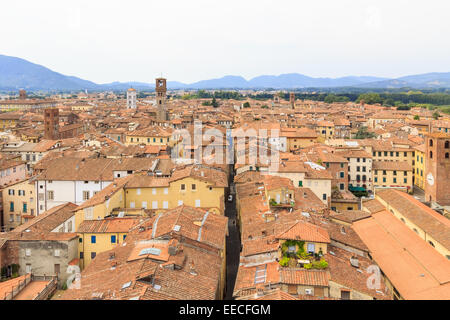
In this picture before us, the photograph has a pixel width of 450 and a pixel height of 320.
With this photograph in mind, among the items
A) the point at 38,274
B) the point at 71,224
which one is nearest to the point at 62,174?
the point at 71,224

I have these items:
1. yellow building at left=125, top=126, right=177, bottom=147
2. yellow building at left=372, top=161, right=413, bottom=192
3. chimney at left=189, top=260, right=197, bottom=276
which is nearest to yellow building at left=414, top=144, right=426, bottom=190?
yellow building at left=372, top=161, right=413, bottom=192

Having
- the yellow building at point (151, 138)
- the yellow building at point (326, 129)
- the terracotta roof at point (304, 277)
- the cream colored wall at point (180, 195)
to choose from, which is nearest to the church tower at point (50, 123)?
the yellow building at point (151, 138)

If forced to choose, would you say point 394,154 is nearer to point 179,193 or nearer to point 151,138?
point 151,138

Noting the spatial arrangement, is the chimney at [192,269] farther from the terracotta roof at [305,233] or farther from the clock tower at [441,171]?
the clock tower at [441,171]

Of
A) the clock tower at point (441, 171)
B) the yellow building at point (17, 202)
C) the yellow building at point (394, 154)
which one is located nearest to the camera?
the yellow building at point (17, 202)

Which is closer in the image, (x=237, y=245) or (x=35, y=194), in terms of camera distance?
(x=237, y=245)
